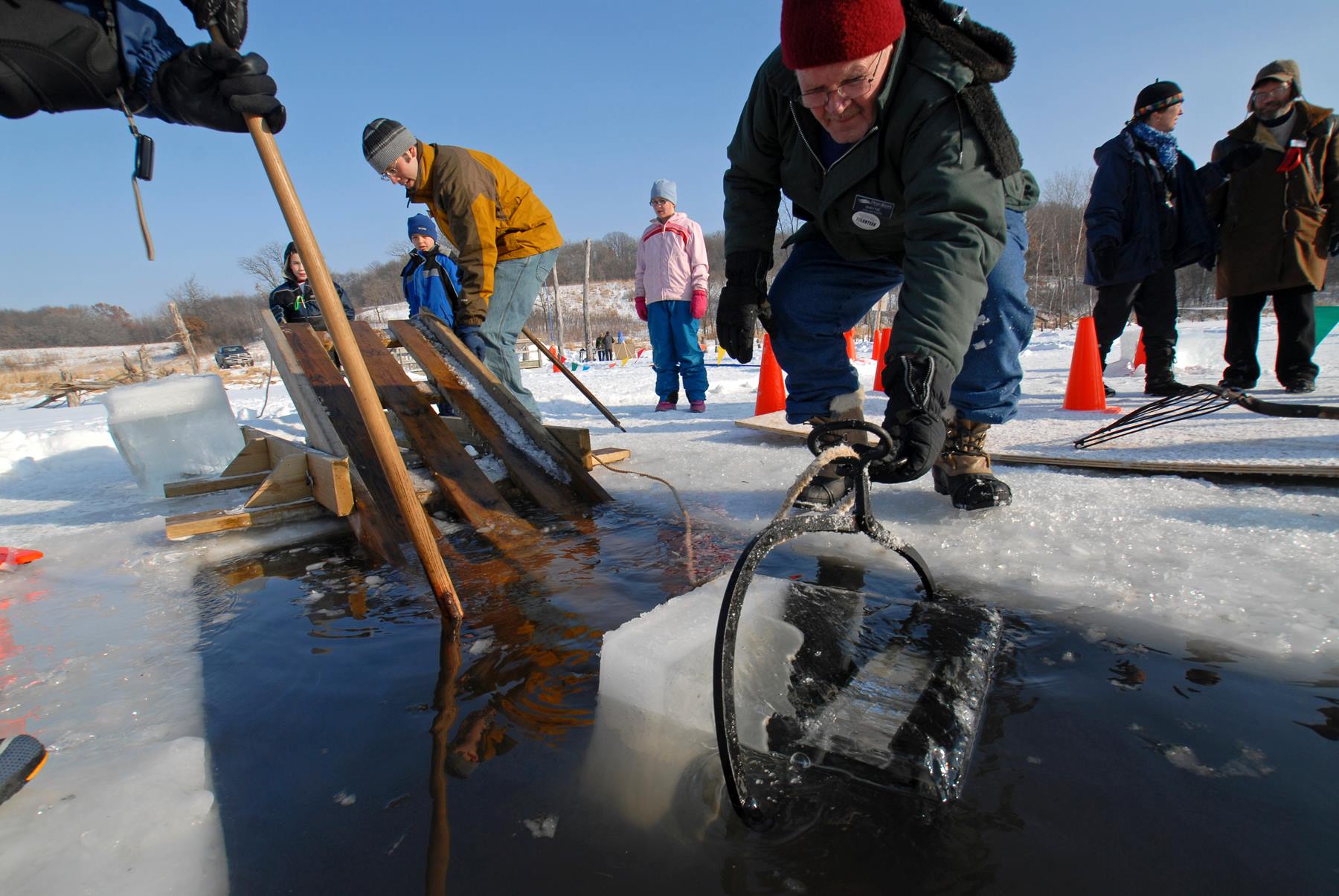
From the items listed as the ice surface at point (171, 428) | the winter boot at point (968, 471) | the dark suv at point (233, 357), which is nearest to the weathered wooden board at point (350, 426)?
the ice surface at point (171, 428)

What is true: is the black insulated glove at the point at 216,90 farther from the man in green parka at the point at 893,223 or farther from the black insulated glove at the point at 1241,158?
the black insulated glove at the point at 1241,158

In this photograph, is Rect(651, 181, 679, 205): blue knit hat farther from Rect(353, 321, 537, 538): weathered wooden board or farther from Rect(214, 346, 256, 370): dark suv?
Rect(214, 346, 256, 370): dark suv

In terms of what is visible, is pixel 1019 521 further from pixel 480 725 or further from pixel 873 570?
pixel 480 725

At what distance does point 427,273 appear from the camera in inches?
240

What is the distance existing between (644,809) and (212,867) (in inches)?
23.8

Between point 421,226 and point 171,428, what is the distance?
10.4 ft

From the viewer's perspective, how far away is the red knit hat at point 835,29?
5.06ft

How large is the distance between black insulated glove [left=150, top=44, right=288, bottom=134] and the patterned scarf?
5.26m

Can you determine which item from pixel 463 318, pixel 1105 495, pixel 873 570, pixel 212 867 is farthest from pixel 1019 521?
A: pixel 463 318

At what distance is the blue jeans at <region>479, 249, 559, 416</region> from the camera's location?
4.24 metres

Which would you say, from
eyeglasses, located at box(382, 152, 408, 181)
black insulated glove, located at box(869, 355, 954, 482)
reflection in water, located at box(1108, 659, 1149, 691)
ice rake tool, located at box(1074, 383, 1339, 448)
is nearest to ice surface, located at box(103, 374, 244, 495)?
eyeglasses, located at box(382, 152, 408, 181)

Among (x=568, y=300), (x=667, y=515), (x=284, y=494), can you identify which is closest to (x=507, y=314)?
(x=284, y=494)

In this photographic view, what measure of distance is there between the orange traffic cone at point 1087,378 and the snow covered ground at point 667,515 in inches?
31.2

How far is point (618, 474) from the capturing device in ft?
11.2
